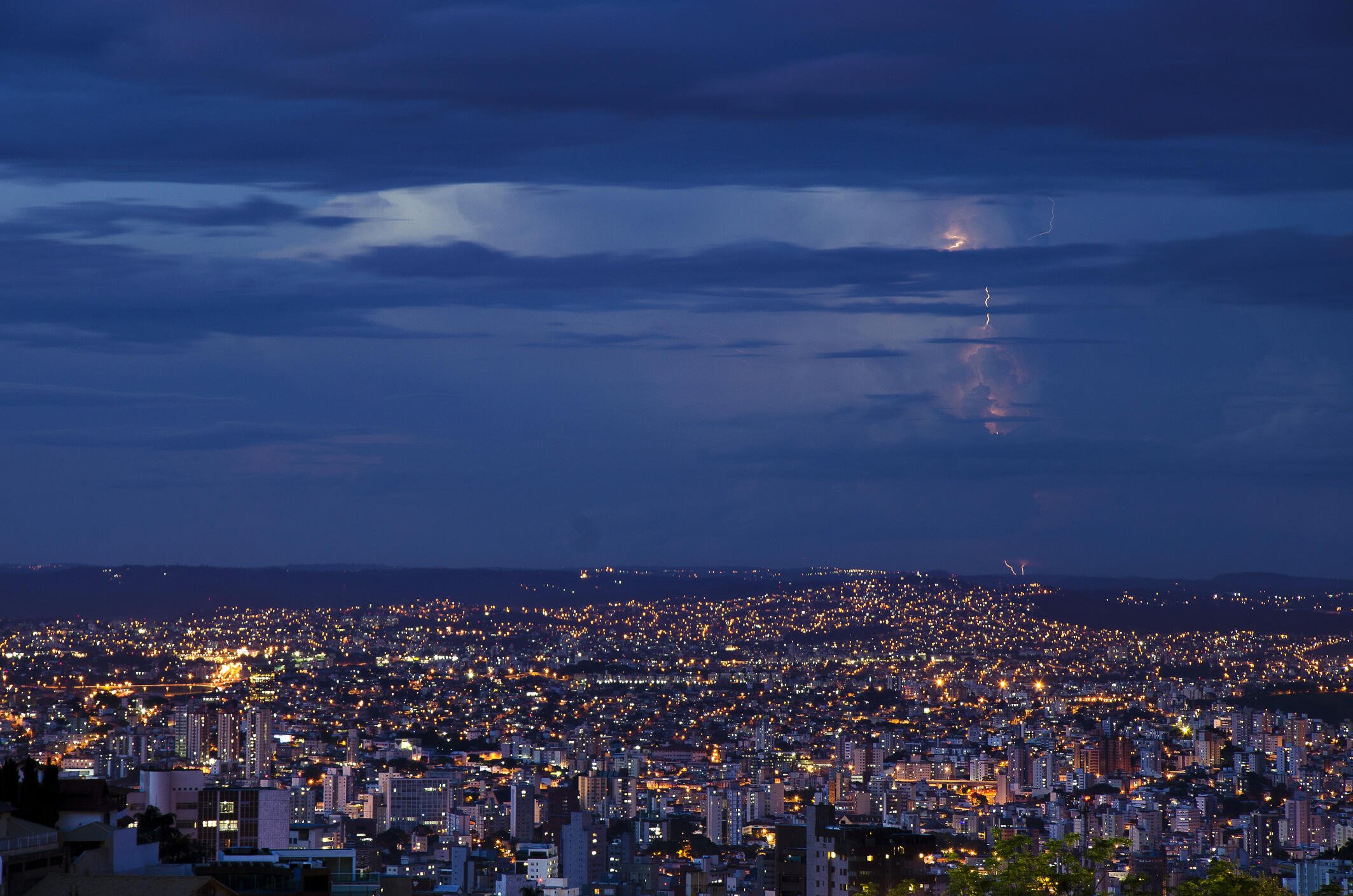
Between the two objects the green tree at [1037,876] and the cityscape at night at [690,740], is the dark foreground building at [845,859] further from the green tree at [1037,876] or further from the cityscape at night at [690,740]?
the green tree at [1037,876]

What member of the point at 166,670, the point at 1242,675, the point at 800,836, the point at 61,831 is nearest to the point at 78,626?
the point at 166,670

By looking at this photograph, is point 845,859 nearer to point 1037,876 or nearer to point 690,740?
point 1037,876

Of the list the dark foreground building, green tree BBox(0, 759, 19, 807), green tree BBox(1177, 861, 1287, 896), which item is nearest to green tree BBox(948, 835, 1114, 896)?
green tree BBox(1177, 861, 1287, 896)

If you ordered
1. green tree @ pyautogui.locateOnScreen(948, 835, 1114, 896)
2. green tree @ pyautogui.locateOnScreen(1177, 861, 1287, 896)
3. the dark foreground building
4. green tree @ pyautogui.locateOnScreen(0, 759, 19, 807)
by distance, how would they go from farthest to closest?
1. the dark foreground building
2. green tree @ pyautogui.locateOnScreen(0, 759, 19, 807)
3. green tree @ pyautogui.locateOnScreen(1177, 861, 1287, 896)
4. green tree @ pyautogui.locateOnScreen(948, 835, 1114, 896)

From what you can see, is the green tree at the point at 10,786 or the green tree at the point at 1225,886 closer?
the green tree at the point at 1225,886

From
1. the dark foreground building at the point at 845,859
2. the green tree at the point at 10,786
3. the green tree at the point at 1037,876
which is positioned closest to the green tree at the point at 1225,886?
the green tree at the point at 1037,876

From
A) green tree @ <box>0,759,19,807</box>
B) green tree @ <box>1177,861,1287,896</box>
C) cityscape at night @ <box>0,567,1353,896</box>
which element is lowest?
cityscape at night @ <box>0,567,1353,896</box>

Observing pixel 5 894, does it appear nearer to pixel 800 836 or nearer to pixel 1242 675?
pixel 800 836

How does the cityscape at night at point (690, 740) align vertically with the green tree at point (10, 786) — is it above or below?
below

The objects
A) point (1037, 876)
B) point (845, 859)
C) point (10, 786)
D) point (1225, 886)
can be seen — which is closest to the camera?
point (1037, 876)

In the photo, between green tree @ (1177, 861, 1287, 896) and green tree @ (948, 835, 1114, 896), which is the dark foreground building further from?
green tree @ (948, 835, 1114, 896)

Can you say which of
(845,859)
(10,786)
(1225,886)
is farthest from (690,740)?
(1225,886)

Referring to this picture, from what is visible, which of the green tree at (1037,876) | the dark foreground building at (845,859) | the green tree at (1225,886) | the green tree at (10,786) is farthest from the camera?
the dark foreground building at (845,859)

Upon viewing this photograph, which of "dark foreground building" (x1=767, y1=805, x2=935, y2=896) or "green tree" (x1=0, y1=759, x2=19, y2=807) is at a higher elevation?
"green tree" (x1=0, y1=759, x2=19, y2=807)
